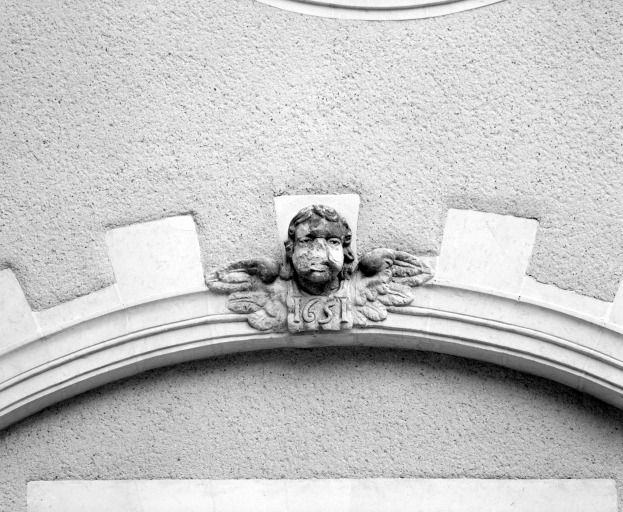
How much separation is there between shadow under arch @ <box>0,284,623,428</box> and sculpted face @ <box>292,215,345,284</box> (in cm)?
21

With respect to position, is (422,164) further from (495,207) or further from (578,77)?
(578,77)

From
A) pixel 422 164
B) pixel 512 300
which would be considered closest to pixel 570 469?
pixel 512 300

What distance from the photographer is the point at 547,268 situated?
10.6 feet

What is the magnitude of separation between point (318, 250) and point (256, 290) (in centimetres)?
26

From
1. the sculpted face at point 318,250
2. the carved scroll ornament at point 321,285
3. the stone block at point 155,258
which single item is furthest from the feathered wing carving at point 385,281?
the stone block at point 155,258

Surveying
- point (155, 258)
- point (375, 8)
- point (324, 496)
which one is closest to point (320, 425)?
point (324, 496)

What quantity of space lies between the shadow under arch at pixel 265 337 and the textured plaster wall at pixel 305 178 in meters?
0.10

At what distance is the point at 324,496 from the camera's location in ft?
10.4

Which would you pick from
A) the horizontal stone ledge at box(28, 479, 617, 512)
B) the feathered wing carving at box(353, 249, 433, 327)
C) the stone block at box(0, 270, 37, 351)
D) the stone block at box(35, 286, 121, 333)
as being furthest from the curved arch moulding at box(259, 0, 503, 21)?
the horizontal stone ledge at box(28, 479, 617, 512)

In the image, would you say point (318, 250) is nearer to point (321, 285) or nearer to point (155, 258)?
point (321, 285)

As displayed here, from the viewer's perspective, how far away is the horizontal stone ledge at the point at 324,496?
314 centimetres

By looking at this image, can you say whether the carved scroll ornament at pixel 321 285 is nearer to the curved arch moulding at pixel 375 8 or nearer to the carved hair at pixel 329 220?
the carved hair at pixel 329 220

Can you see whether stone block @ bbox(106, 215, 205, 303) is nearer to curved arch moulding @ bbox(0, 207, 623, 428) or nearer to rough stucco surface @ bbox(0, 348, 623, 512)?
curved arch moulding @ bbox(0, 207, 623, 428)

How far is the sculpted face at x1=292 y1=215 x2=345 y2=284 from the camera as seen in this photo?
307cm
